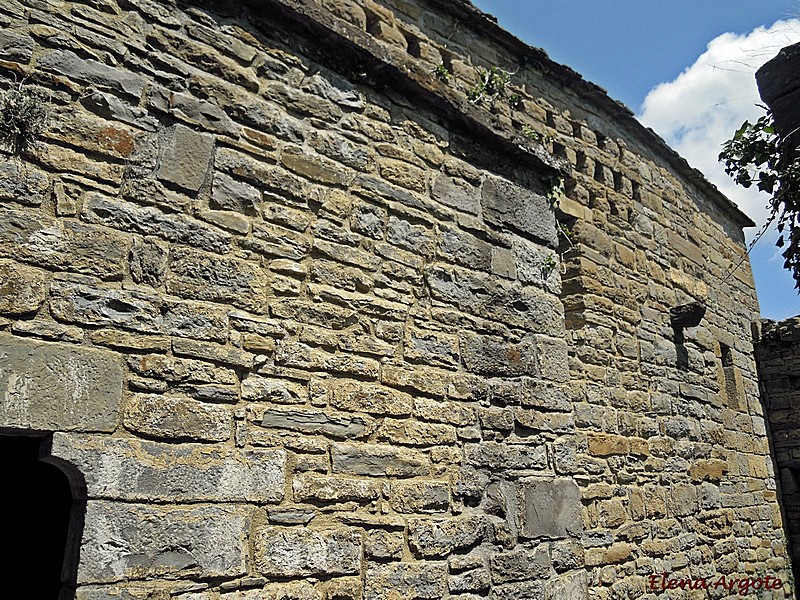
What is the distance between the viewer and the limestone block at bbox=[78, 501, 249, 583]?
81.9 inches

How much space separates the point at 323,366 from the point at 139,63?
1432mm

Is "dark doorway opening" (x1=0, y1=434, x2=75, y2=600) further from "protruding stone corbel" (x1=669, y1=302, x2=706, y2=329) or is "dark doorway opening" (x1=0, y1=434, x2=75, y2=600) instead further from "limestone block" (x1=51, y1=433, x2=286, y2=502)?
"protruding stone corbel" (x1=669, y1=302, x2=706, y2=329)

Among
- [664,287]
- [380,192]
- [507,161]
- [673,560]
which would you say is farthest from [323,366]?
[664,287]

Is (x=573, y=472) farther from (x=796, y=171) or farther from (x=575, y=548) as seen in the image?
(x=796, y=171)

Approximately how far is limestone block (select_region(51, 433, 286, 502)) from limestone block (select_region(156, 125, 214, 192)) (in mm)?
1021

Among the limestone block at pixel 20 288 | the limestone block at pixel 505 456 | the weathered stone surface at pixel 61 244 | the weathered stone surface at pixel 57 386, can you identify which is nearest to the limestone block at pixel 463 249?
the limestone block at pixel 505 456

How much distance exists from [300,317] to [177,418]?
0.66 meters

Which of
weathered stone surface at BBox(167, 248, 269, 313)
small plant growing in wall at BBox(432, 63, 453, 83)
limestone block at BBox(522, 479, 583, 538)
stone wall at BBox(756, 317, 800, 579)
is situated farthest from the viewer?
stone wall at BBox(756, 317, 800, 579)

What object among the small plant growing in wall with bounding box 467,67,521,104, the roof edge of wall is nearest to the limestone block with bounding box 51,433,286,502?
the small plant growing in wall with bounding box 467,67,521,104

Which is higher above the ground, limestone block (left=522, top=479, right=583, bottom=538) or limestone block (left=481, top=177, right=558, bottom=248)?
limestone block (left=481, top=177, right=558, bottom=248)

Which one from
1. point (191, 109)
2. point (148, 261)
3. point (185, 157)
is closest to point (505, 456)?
point (148, 261)

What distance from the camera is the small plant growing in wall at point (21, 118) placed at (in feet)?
7.24

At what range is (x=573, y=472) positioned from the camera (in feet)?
11.9

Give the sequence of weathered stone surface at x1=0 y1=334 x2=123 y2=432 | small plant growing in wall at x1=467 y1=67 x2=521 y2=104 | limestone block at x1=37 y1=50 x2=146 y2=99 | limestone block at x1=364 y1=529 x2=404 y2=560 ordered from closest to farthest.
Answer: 1. weathered stone surface at x1=0 y1=334 x2=123 y2=432
2. limestone block at x1=37 y1=50 x2=146 y2=99
3. limestone block at x1=364 y1=529 x2=404 y2=560
4. small plant growing in wall at x1=467 y1=67 x2=521 y2=104
